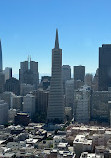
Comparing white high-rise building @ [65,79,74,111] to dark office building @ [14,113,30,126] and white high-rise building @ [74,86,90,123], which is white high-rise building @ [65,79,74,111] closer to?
white high-rise building @ [74,86,90,123]

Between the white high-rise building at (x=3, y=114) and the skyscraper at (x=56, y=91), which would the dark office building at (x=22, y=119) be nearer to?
the white high-rise building at (x=3, y=114)

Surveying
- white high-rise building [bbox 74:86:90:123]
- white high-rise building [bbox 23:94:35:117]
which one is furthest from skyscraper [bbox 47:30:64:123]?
white high-rise building [bbox 23:94:35:117]

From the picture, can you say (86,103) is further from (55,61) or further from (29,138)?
(29,138)

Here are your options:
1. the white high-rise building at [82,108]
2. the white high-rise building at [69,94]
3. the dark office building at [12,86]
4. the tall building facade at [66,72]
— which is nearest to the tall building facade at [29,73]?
Answer: the dark office building at [12,86]

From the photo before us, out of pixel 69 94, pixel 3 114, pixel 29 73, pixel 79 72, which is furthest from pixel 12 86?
pixel 3 114

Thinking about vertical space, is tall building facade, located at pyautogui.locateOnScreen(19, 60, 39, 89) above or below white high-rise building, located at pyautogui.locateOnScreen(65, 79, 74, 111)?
above

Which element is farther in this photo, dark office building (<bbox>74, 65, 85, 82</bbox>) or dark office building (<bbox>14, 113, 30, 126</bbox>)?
dark office building (<bbox>74, 65, 85, 82</bbox>)

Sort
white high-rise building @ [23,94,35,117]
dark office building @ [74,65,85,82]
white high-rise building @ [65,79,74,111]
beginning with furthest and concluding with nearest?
dark office building @ [74,65,85,82] → white high-rise building @ [65,79,74,111] → white high-rise building @ [23,94,35,117]

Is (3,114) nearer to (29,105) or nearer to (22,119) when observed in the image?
(22,119)
